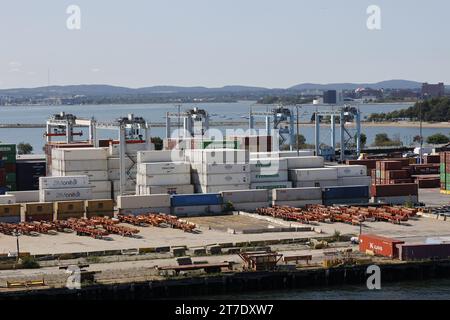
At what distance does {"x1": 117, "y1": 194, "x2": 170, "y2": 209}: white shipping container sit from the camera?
33.2m

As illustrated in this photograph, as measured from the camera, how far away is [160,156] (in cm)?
3669

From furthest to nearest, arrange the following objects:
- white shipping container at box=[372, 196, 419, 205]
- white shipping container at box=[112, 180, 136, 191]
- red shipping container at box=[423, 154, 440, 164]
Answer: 1. red shipping container at box=[423, 154, 440, 164]
2. white shipping container at box=[112, 180, 136, 191]
3. white shipping container at box=[372, 196, 419, 205]

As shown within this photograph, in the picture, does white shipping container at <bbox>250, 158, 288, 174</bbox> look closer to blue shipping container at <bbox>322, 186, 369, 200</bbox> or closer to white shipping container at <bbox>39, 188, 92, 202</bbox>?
blue shipping container at <bbox>322, 186, 369, 200</bbox>

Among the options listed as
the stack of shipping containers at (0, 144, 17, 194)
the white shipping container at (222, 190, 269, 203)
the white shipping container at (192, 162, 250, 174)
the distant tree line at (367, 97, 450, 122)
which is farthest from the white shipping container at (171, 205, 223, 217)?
the distant tree line at (367, 97, 450, 122)

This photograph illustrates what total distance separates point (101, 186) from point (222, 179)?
4481mm

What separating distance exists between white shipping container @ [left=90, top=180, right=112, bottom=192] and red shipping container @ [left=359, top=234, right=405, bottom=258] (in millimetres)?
12751

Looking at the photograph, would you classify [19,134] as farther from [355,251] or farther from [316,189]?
[355,251]

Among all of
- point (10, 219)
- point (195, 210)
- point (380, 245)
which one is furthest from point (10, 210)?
point (380, 245)

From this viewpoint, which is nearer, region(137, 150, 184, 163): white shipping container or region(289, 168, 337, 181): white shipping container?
region(289, 168, 337, 181): white shipping container

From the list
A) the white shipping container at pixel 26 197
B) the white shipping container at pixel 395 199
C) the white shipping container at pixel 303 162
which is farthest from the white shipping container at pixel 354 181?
the white shipping container at pixel 26 197

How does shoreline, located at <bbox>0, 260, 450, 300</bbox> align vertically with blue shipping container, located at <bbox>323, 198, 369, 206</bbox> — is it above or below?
below

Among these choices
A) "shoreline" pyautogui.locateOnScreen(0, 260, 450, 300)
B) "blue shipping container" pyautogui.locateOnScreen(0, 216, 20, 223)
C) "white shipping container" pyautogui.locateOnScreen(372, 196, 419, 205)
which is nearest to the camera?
"shoreline" pyautogui.locateOnScreen(0, 260, 450, 300)

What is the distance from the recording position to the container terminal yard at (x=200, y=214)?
81.7 feet
